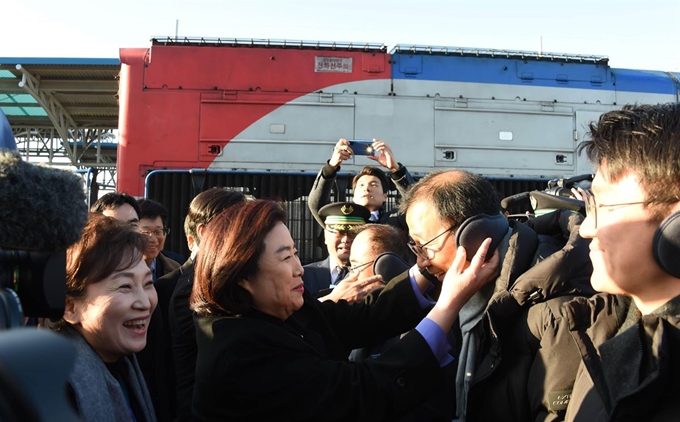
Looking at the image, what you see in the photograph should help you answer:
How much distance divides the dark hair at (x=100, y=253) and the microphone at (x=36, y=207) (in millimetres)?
1068

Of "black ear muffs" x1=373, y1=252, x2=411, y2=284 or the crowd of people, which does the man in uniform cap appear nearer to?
"black ear muffs" x1=373, y1=252, x2=411, y2=284

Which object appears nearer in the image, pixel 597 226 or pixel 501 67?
pixel 597 226

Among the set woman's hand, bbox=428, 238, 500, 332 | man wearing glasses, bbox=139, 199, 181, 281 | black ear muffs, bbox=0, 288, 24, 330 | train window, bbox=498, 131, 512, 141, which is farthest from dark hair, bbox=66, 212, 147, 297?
train window, bbox=498, 131, 512, 141

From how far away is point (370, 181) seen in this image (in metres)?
5.38

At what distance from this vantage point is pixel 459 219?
2.42m

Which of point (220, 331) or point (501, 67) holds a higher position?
point (501, 67)

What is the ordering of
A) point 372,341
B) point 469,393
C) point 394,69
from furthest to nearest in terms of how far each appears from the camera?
point 394,69 < point 372,341 < point 469,393

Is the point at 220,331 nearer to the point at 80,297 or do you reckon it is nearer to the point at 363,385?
the point at 363,385

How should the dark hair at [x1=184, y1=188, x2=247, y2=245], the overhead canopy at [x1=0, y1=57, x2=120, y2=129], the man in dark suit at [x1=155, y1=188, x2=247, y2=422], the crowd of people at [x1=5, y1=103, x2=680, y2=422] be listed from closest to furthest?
the crowd of people at [x1=5, y1=103, x2=680, y2=422], the man in dark suit at [x1=155, y1=188, x2=247, y2=422], the dark hair at [x1=184, y1=188, x2=247, y2=245], the overhead canopy at [x1=0, y1=57, x2=120, y2=129]

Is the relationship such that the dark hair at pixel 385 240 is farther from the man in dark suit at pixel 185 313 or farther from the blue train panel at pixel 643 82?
the blue train panel at pixel 643 82

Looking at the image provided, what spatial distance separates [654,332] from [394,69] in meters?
7.16

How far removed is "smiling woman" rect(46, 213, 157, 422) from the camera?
92.9 inches

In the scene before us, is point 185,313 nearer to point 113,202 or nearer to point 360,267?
point 360,267

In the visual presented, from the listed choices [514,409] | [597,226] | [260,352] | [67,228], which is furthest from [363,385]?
[67,228]
